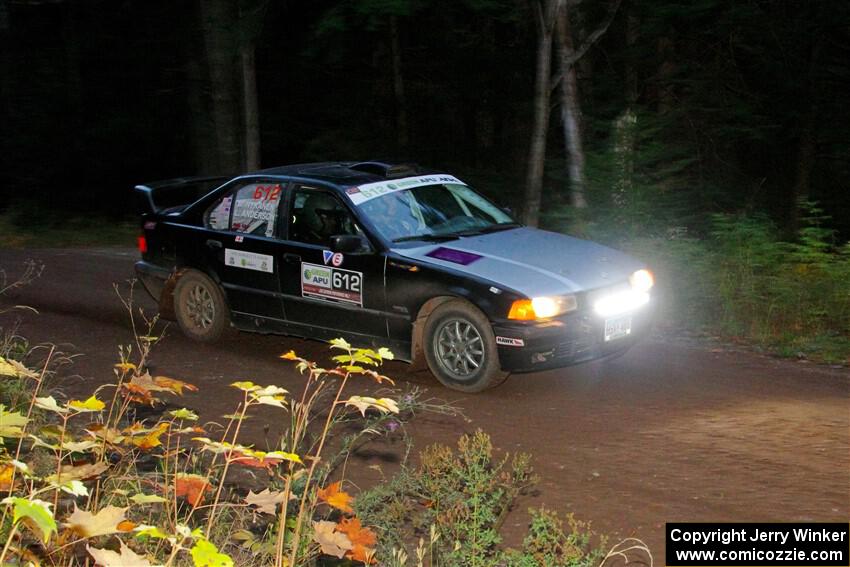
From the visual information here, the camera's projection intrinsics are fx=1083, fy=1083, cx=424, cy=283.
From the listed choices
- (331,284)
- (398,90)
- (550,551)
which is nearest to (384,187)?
(331,284)

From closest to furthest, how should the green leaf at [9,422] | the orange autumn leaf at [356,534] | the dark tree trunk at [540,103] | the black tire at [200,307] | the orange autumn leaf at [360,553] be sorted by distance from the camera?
the green leaf at [9,422]
the orange autumn leaf at [360,553]
the orange autumn leaf at [356,534]
the black tire at [200,307]
the dark tree trunk at [540,103]

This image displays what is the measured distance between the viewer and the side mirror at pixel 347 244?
826 centimetres

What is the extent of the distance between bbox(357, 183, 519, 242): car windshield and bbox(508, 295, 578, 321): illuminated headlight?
1.14 m

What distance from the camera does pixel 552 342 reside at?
7.63m

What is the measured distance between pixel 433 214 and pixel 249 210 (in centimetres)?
164

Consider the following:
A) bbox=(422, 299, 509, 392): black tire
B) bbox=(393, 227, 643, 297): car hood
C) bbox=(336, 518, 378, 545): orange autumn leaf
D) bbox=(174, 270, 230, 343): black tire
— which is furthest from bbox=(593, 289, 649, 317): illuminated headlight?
bbox=(336, 518, 378, 545): orange autumn leaf

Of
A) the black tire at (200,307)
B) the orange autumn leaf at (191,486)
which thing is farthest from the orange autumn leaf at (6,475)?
the black tire at (200,307)

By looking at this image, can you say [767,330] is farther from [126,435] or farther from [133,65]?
[133,65]

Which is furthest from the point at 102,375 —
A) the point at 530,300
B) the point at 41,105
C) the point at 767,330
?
the point at 41,105

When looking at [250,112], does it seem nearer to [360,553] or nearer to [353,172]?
[353,172]

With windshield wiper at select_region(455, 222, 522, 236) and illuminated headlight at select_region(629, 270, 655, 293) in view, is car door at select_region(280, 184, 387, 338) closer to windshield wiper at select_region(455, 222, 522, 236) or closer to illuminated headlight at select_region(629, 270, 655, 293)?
windshield wiper at select_region(455, 222, 522, 236)

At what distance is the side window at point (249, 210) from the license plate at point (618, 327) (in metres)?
2.94

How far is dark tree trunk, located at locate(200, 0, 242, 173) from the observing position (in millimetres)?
15969

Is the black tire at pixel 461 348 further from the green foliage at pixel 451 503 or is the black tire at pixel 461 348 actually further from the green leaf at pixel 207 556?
the green leaf at pixel 207 556
